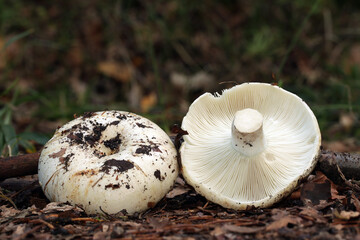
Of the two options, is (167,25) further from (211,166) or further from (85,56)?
(211,166)

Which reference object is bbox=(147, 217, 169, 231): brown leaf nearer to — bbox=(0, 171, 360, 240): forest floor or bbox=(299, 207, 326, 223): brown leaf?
bbox=(0, 171, 360, 240): forest floor

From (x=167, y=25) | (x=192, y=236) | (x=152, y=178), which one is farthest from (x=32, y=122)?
(x=192, y=236)

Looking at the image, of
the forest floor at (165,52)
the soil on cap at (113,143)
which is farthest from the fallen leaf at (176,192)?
the forest floor at (165,52)

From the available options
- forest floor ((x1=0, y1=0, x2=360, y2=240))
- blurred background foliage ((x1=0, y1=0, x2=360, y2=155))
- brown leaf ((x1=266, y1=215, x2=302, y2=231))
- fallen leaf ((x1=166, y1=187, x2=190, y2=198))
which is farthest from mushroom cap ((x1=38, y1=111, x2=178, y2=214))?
blurred background foliage ((x1=0, y1=0, x2=360, y2=155))

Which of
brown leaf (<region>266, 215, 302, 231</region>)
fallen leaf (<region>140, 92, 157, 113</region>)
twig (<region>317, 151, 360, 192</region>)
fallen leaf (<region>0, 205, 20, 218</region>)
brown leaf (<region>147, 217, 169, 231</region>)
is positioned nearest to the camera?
brown leaf (<region>266, 215, 302, 231</region>)

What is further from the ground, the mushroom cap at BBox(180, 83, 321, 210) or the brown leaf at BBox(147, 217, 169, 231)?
the mushroom cap at BBox(180, 83, 321, 210)

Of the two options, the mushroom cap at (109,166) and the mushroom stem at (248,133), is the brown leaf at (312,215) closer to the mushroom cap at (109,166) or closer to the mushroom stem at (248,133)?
the mushroom stem at (248,133)

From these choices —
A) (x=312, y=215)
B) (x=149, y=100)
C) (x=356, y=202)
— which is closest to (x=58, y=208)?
(x=312, y=215)
